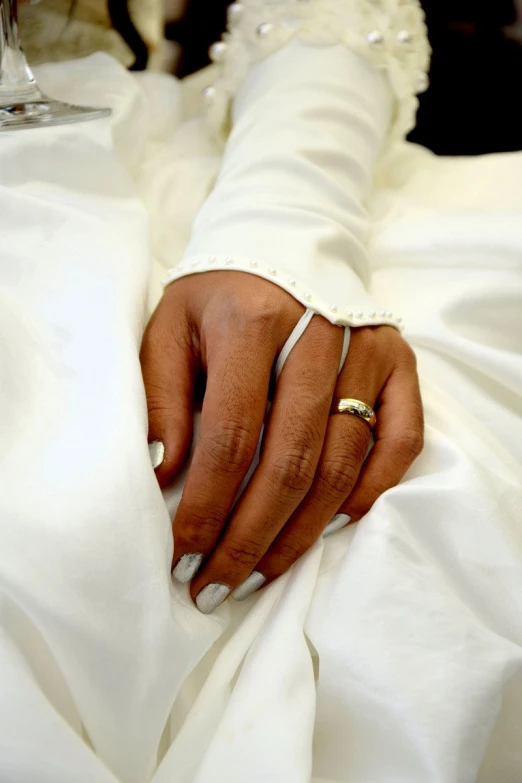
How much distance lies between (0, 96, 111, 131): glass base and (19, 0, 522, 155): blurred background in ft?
0.83

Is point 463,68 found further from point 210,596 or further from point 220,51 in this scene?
point 210,596

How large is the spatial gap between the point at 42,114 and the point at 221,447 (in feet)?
1.61

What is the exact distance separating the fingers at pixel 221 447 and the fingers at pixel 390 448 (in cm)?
9

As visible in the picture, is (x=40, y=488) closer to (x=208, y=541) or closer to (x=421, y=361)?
(x=208, y=541)

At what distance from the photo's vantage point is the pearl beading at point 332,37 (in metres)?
0.88

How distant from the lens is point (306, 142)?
31.0 inches

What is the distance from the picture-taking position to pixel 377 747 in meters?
0.45

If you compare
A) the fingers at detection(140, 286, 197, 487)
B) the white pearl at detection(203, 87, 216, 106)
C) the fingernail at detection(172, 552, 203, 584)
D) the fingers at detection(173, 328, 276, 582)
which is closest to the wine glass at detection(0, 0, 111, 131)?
the white pearl at detection(203, 87, 216, 106)

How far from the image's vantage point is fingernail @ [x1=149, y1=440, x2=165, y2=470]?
1.67 feet

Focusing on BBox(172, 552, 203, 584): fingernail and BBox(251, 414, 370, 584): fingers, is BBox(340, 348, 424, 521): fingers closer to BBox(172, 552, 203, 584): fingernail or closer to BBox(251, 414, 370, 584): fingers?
BBox(251, 414, 370, 584): fingers

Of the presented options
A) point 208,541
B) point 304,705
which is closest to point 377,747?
point 304,705

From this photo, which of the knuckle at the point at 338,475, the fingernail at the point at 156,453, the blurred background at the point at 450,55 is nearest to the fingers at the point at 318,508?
the knuckle at the point at 338,475

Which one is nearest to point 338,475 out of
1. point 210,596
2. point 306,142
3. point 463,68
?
point 210,596

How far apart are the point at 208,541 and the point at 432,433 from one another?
208 mm
